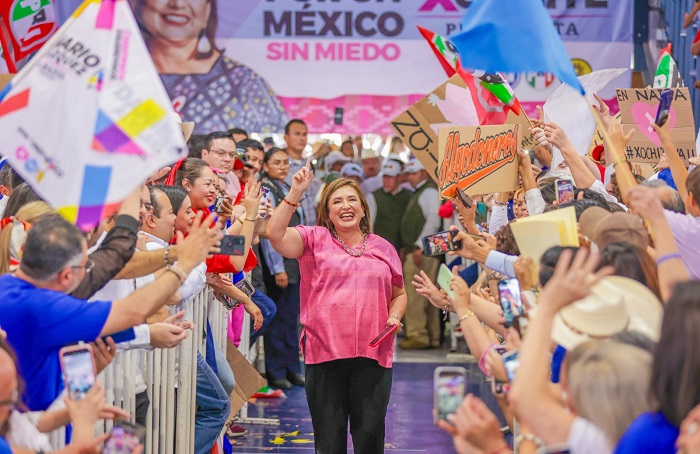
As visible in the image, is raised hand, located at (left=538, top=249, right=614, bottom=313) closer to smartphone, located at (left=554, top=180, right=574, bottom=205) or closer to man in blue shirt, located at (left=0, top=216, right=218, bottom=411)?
man in blue shirt, located at (left=0, top=216, right=218, bottom=411)

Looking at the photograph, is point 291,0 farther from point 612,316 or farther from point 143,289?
point 612,316

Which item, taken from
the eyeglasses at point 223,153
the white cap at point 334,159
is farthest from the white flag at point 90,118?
the white cap at point 334,159

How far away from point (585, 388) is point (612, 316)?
0.43 meters

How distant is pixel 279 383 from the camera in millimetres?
10172

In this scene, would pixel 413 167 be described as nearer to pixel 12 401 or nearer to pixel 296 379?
pixel 296 379

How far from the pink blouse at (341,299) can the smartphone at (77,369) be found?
2.56 m

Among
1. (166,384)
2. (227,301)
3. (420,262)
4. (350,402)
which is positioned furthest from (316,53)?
(166,384)

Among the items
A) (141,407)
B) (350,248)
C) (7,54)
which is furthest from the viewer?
(7,54)

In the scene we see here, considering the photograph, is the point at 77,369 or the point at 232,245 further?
the point at 232,245

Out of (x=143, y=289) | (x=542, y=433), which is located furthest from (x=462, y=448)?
(x=143, y=289)

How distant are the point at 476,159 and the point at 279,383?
4435 millimetres

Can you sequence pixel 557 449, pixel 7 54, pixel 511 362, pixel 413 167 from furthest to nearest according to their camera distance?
pixel 413 167 → pixel 7 54 → pixel 511 362 → pixel 557 449

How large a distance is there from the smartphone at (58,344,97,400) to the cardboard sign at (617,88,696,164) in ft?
15.2

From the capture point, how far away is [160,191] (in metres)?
5.95
